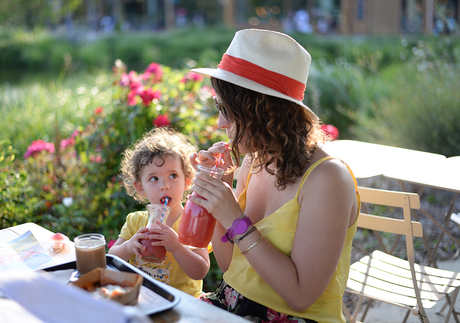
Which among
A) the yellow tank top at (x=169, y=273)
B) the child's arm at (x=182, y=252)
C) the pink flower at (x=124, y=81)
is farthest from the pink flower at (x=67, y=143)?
the child's arm at (x=182, y=252)

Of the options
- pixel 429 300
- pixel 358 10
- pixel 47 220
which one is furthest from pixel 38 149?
pixel 358 10

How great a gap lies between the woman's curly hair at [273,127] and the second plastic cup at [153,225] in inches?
14.5

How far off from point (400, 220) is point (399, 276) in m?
0.45

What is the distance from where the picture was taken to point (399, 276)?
231 cm

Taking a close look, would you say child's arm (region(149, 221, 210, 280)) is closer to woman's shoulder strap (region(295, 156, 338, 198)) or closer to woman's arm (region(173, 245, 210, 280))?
woman's arm (region(173, 245, 210, 280))

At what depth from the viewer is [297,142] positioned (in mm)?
1540

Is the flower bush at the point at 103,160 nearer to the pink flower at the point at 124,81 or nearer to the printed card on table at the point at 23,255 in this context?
the pink flower at the point at 124,81

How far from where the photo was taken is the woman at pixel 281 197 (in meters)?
1.40

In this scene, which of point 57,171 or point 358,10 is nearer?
point 57,171

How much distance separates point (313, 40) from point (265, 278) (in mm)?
12835

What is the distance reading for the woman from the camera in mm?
1404

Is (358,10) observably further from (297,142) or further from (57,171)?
(297,142)

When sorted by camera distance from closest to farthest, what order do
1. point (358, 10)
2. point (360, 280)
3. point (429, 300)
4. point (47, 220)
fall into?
point (429, 300) → point (360, 280) → point (47, 220) → point (358, 10)

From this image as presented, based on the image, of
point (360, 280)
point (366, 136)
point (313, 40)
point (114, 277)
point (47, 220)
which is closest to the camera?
point (114, 277)
